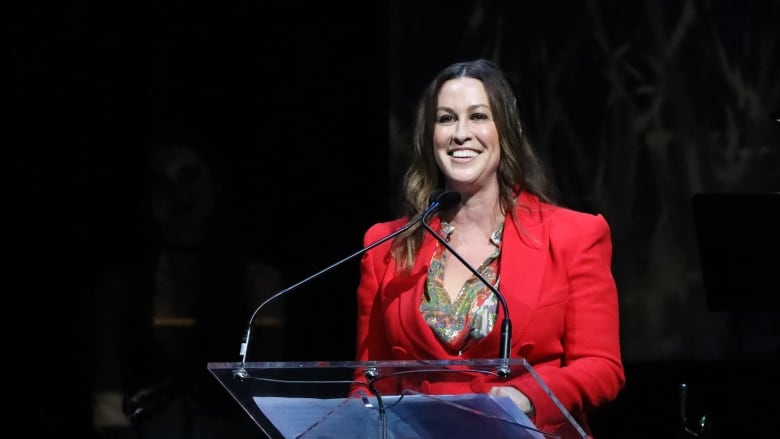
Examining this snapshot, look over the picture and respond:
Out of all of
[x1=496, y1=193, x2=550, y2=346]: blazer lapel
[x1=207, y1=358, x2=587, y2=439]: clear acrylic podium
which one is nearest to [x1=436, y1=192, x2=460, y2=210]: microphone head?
[x1=496, y1=193, x2=550, y2=346]: blazer lapel

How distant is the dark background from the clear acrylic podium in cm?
172

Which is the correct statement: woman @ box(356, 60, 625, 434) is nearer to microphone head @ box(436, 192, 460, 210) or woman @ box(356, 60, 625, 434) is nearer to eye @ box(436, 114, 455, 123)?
eye @ box(436, 114, 455, 123)

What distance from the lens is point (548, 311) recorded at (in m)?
2.73

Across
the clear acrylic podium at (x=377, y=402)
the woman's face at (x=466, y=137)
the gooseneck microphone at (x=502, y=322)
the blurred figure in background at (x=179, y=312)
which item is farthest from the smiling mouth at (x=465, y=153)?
the blurred figure in background at (x=179, y=312)

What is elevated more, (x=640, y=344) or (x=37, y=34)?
(x=37, y=34)

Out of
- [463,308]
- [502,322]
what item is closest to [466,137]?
[463,308]

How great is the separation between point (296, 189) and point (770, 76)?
63.7 inches

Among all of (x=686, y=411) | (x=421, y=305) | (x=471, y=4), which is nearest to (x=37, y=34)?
(x=471, y=4)

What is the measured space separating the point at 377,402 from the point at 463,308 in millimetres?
797

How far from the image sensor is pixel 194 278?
3.94 meters

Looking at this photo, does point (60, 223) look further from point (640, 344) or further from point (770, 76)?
point (770, 76)

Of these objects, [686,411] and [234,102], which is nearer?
[686,411]

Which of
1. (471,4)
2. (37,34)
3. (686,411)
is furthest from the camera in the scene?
(471,4)

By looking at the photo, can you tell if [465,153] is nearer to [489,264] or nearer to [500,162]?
[500,162]
